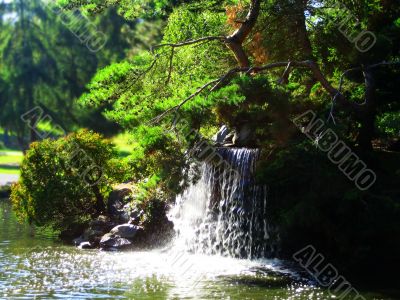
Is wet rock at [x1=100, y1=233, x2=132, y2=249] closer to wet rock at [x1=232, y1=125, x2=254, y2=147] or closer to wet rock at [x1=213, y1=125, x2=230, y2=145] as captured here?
wet rock at [x1=213, y1=125, x2=230, y2=145]

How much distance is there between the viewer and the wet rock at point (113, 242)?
15.3 m

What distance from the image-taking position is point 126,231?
15.8 m

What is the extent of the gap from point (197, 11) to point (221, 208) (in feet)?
24.5

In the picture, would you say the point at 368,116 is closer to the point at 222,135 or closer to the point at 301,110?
the point at 301,110

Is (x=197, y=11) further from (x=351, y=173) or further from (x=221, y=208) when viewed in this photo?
(x=351, y=173)

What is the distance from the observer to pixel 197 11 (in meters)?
19.8

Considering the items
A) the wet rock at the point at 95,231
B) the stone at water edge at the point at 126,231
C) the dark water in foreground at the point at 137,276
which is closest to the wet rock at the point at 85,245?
the wet rock at the point at 95,231

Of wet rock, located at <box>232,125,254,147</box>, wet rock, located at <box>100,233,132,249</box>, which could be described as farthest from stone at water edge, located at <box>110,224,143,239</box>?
wet rock, located at <box>232,125,254,147</box>

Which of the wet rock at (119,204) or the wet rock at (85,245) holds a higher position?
the wet rock at (119,204)

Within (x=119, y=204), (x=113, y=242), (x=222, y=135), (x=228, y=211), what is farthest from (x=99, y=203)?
(x=228, y=211)

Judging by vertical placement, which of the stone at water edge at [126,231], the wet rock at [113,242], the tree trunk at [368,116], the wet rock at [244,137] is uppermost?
the tree trunk at [368,116]

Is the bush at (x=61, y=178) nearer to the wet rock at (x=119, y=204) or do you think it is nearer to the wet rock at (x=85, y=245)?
the wet rock at (x=119, y=204)

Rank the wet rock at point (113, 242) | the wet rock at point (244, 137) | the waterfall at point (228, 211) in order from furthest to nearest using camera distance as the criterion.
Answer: the wet rock at point (113, 242), the wet rock at point (244, 137), the waterfall at point (228, 211)

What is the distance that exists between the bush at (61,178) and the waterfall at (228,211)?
3.40 metres
